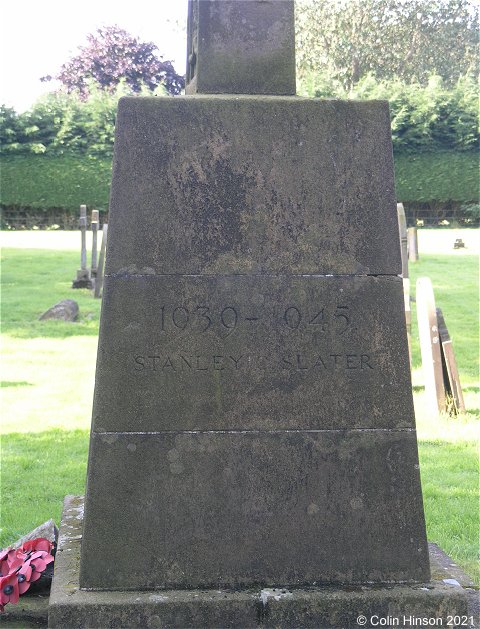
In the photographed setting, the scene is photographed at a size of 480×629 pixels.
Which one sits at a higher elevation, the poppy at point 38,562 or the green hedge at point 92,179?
the green hedge at point 92,179

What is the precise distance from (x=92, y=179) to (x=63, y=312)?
20.4 meters

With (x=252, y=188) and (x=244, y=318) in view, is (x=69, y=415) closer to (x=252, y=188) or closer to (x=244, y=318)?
(x=244, y=318)

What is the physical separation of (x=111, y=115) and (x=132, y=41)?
37.3 feet

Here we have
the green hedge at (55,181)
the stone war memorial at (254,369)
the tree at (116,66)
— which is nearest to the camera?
the stone war memorial at (254,369)

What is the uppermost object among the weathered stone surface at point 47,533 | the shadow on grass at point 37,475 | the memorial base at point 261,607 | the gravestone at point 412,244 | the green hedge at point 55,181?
the green hedge at point 55,181

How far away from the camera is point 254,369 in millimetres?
3588

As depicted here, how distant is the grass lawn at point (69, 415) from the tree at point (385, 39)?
23.9m

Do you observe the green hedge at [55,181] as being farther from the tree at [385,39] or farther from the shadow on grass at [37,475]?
the shadow on grass at [37,475]

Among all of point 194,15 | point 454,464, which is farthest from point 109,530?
point 454,464

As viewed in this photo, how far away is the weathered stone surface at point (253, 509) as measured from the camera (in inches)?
139

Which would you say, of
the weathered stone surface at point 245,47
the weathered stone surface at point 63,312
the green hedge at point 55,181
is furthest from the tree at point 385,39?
the weathered stone surface at point 245,47

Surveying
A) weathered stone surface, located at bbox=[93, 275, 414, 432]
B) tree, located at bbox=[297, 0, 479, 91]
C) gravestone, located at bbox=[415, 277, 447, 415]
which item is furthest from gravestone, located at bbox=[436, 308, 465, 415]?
tree, located at bbox=[297, 0, 479, 91]

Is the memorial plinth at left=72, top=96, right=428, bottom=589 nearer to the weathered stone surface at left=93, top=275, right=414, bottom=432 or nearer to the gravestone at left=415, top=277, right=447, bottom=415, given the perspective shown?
the weathered stone surface at left=93, top=275, right=414, bottom=432

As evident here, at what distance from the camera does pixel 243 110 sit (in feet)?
11.8
